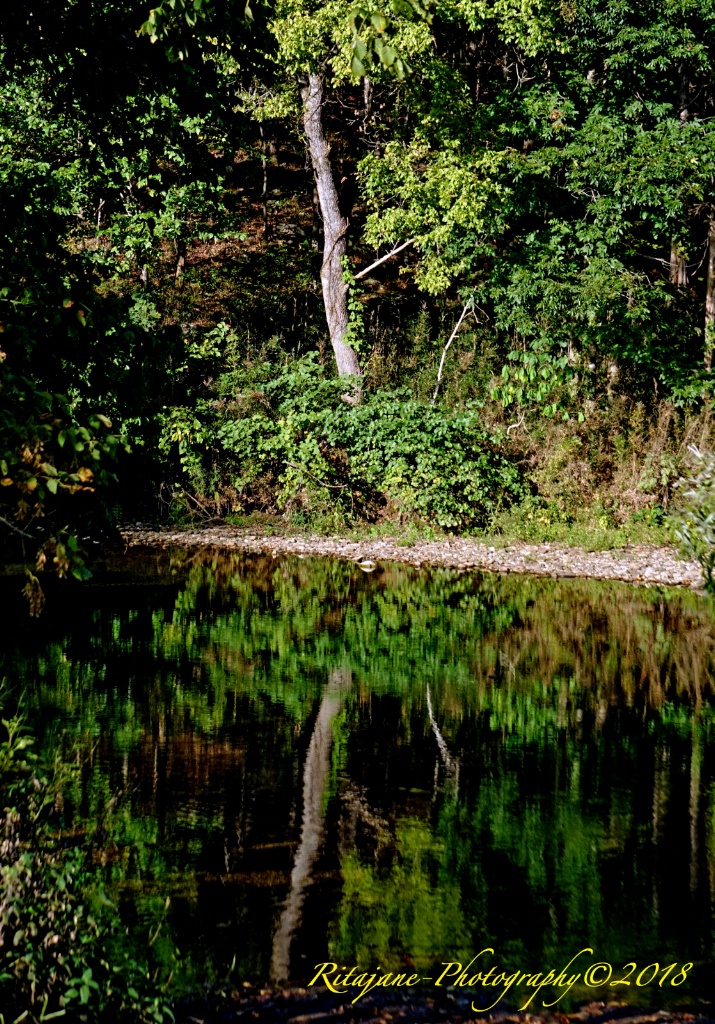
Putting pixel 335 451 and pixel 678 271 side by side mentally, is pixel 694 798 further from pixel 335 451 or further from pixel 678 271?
pixel 678 271

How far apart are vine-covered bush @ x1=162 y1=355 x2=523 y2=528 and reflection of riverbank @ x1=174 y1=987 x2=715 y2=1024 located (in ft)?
46.6

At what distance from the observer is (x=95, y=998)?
382 cm

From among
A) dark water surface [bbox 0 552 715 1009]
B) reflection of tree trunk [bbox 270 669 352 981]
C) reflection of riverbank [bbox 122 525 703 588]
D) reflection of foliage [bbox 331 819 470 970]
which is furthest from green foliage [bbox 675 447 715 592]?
reflection of riverbank [bbox 122 525 703 588]

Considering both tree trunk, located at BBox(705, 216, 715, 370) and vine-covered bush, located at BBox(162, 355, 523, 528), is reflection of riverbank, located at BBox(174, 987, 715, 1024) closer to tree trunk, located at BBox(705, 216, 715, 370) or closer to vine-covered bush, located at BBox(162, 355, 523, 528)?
vine-covered bush, located at BBox(162, 355, 523, 528)

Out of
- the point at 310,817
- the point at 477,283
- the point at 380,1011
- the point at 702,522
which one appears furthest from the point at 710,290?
the point at 380,1011

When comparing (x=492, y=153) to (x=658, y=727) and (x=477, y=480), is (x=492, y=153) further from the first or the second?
(x=658, y=727)

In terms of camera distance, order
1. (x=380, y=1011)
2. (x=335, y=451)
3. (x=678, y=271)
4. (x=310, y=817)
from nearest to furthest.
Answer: (x=380, y=1011) < (x=310, y=817) < (x=335, y=451) < (x=678, y=271)

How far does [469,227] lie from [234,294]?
7400 mm

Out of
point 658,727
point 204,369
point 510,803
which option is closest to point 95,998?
point 510,803

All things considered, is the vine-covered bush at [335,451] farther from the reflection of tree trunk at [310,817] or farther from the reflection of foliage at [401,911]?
the reflection of foliage at [401,911]

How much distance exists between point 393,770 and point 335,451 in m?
12.6

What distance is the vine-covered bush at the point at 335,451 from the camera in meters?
18.8

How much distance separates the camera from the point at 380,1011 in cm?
456

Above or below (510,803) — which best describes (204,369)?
above
